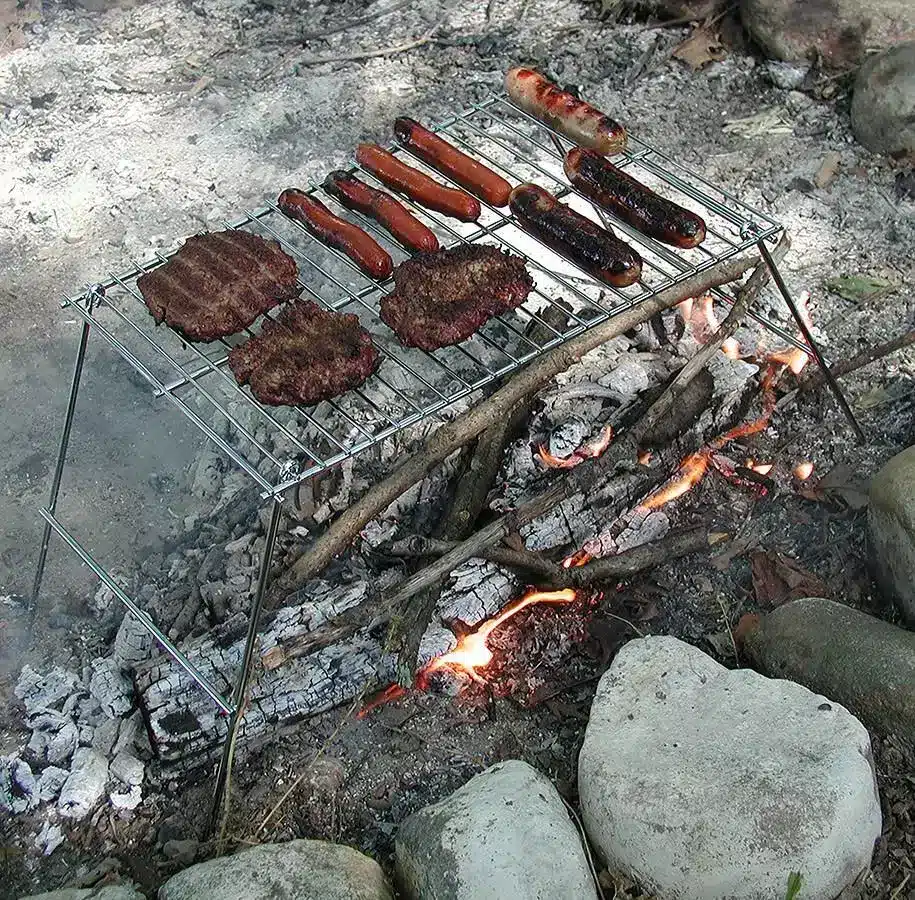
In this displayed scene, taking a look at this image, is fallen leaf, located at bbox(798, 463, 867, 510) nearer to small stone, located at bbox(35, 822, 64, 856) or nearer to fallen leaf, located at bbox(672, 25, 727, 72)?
small stone, located at bbox(35, 822, 64, 856)

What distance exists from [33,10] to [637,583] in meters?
6.09

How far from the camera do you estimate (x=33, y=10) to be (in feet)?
26.3

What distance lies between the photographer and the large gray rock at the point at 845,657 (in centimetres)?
402

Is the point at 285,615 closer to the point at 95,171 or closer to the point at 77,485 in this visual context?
the point at 77,485

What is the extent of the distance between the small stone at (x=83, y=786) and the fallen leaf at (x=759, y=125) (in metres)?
5.21

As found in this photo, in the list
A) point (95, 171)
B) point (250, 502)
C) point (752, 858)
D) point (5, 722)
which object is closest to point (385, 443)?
point (250, 502)

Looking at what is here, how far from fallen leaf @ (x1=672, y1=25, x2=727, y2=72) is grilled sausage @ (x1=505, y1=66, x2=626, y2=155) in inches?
119

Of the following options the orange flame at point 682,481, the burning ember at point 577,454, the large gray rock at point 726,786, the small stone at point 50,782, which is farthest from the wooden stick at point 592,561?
the small stone at point 50,782

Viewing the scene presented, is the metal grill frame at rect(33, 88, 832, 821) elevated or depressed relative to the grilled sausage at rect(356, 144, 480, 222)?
depressed

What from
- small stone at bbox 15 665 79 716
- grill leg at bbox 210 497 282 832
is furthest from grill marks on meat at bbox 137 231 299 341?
small stone at bbox 15 665 79 716

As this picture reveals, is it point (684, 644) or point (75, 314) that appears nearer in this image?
point (684, 644)

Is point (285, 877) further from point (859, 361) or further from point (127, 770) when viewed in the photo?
point (859, 361)

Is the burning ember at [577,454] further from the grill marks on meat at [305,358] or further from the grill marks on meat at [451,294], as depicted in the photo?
the grill marks on meat at [305,358]

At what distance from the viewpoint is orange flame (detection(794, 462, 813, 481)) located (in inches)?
204
